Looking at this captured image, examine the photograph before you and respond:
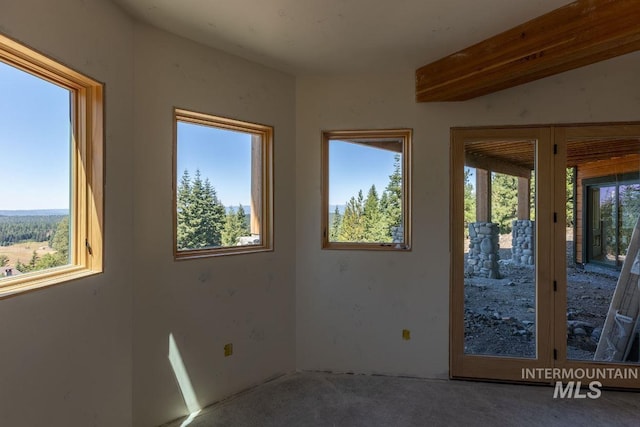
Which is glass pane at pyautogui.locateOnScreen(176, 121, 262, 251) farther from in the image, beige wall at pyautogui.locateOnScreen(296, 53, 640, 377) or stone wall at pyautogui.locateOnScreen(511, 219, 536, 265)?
stone wall at pyautogui.locateOnScreen(511, 219, 536, 265)

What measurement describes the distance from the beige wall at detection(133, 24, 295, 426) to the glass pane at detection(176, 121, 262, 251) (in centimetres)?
14

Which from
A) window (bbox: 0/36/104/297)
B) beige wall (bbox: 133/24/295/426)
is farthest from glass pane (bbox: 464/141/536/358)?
window (bbox: 0/36/104/297)

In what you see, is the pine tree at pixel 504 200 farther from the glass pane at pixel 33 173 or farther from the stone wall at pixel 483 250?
the glass pane at pixel 33 173

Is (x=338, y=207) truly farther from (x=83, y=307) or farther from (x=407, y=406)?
(x=83, y=307)

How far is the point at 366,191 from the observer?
312 cm

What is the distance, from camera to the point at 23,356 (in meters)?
1.50

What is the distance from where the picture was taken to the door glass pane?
9.25 feet

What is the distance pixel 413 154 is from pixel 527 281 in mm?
1404

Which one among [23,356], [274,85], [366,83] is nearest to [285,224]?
[274,85]

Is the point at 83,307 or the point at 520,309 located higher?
the point at 83,307

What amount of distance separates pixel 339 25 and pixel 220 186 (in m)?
1.41

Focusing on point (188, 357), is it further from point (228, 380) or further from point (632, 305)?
point (632, 305)

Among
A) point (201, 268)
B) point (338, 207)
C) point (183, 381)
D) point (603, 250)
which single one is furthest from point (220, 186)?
point (603, 250)

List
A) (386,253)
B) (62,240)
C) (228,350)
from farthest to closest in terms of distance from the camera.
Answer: (386,253), (228,350), (62,240)
